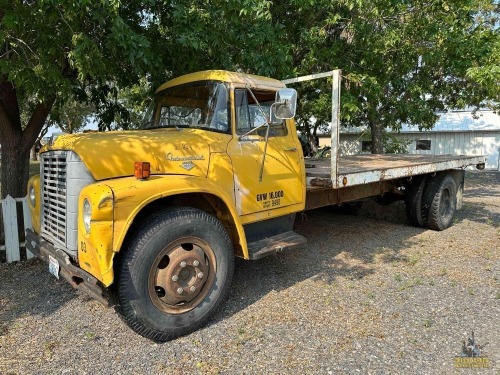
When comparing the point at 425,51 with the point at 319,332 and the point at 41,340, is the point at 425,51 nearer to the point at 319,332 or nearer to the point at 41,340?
the point at 319,332

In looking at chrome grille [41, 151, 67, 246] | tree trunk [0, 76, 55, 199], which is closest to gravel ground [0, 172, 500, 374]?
chrome grille [41, 151, 67, 246]

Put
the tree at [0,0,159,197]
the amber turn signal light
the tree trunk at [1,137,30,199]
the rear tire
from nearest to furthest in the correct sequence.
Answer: the amber turn signal light
the tree at [0,0,159,197]
the tree trunk at [1,137,30,199]
the rear tire

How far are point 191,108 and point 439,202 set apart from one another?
5.07m

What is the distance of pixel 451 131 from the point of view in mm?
24328

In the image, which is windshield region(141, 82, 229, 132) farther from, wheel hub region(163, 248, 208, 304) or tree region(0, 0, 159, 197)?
wheel hub region(163, 248, 208, 304)

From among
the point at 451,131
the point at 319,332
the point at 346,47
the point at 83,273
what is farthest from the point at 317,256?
the point at 451,131

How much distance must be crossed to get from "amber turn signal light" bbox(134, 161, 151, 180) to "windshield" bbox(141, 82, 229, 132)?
3.10 ft

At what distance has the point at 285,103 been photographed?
3.57 m

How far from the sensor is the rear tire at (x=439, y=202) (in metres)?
6.93

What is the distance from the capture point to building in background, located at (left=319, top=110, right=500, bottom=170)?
24141mm

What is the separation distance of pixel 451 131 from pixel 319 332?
24.7 meters

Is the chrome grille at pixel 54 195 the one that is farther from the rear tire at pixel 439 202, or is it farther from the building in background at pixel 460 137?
the building in background at pixel 460 137

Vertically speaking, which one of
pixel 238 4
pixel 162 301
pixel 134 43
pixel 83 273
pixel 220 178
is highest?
pixel 238 4

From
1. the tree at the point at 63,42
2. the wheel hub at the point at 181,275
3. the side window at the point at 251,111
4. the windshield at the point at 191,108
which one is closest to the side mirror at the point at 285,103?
the side window at the point at 251,111
